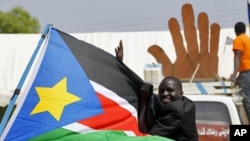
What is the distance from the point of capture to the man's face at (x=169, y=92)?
17.6 ft

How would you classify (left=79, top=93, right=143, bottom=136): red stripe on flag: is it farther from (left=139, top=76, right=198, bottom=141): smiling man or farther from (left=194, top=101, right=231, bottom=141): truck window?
(left=194, top=101, right=231, bottom=141): truck window

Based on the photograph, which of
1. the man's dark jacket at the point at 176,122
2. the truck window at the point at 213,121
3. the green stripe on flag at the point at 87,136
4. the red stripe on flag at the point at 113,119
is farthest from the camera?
the truck window at the point at 213,121

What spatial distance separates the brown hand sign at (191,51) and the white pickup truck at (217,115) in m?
1.38

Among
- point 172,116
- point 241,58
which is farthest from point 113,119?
point 241,58

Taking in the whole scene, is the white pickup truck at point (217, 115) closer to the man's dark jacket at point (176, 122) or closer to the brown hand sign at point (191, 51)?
the brown hand sign at point (191, 51)

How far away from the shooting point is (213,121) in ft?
23.2

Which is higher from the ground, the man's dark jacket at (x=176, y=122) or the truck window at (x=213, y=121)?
the man's dark jacket at (x=176, y=122)

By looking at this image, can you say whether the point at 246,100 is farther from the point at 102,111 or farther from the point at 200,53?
the point at 102,111

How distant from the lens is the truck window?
6988 millimetres

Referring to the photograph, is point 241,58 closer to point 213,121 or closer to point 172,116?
point 213,121

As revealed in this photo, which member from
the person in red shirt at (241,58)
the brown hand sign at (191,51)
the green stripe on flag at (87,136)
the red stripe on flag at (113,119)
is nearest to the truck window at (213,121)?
Answer: the person in red shirt at (241,58)

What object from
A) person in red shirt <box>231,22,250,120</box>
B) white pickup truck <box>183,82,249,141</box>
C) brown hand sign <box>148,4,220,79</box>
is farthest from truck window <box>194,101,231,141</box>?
brown hand sign <box>148,4,220,79</box>

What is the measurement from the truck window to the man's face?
170cm

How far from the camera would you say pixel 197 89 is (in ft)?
24.8
